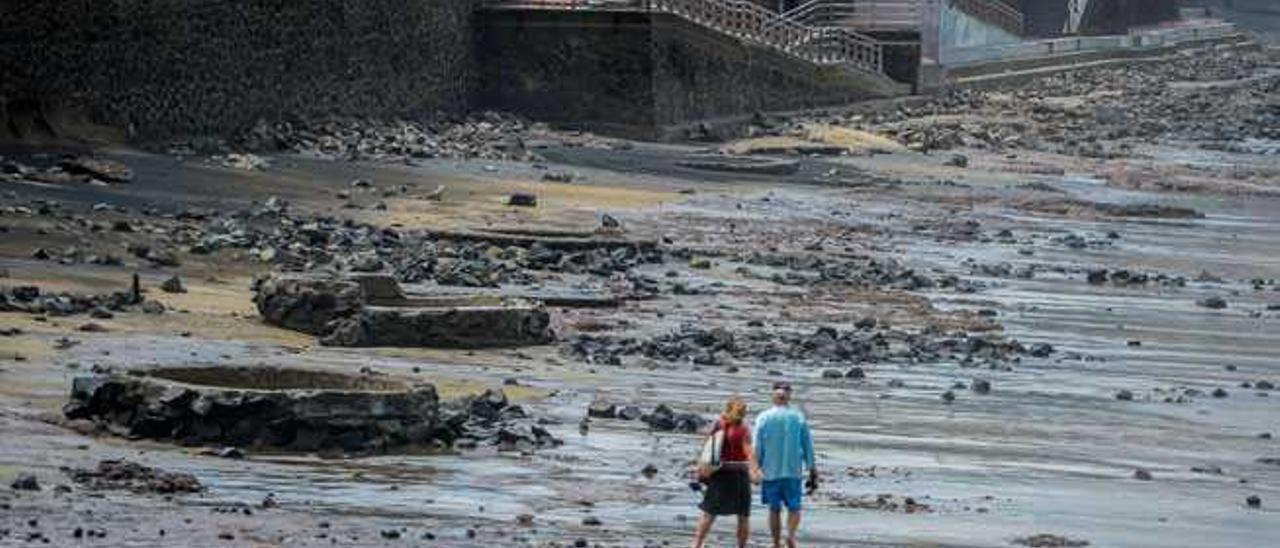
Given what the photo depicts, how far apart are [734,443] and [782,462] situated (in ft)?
1.00

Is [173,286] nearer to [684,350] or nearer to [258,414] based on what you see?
[684,350]

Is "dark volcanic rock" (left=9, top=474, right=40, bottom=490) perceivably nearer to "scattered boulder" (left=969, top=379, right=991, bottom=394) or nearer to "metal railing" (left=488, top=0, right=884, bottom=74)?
"scattered boulder" (left=969, top=379, right=991, bottom=394)

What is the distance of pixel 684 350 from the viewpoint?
2636 centimetres

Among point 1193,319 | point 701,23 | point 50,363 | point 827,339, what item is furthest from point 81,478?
point 701,23

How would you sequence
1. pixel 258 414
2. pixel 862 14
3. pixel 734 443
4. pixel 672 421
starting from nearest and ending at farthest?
pixel 734 443
pixel 258 414
pixel 672 421
pixel 862 14

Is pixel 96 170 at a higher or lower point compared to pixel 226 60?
lower

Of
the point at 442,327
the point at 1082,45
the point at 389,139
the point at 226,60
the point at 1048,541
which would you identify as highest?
the point at 1082,45

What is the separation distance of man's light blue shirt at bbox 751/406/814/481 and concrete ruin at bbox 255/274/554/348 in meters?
8.53

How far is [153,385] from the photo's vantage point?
19453mm

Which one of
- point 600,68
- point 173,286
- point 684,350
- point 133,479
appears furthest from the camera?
point 600,68

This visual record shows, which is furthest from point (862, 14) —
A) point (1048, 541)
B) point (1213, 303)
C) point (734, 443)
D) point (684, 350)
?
point (734, 443)

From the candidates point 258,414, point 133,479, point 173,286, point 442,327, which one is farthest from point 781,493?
point 173,286

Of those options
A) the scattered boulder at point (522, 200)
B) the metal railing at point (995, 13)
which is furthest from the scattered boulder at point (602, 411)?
the metal railing at point (995, 13)

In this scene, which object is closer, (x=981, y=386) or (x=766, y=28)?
(x=981, y=386)
